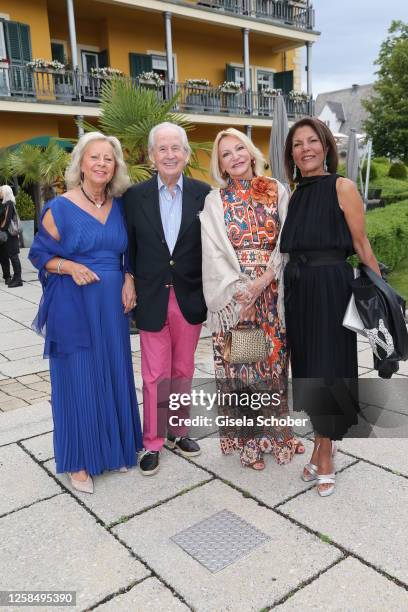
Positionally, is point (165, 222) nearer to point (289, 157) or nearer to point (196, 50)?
point (289, 157)

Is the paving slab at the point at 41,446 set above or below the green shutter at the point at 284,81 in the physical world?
below

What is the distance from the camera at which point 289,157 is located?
9.65ft

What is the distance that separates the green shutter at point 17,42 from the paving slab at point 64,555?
14.9 meters

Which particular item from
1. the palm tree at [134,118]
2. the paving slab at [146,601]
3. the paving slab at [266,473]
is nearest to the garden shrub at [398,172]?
the palm tree at [134,118]

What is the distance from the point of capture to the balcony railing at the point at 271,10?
1819 centimetres

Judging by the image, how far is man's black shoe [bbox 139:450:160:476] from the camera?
3.16 m

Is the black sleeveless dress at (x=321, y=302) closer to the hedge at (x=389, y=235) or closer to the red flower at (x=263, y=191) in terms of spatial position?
the red flower at (x=263, y=191)

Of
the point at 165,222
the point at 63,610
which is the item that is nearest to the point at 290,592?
the point at 63,610

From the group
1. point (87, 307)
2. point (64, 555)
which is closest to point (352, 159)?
point (87, 307)

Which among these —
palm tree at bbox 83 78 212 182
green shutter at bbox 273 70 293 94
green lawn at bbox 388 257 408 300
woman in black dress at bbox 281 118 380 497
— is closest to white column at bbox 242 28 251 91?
green shutter at bbox 273 70 293 94

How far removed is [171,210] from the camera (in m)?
3.10

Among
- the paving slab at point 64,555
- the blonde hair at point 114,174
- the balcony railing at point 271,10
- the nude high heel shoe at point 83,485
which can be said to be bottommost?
the paving slab at point 64,555

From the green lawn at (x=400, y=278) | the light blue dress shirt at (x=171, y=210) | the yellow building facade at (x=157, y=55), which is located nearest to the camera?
the light blue dress shirt at (x=171, y=210)

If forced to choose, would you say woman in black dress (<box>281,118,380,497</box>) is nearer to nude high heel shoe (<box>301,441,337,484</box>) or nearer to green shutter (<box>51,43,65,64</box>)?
nude high heel shoe (<box>301,441,337,484</box>)
